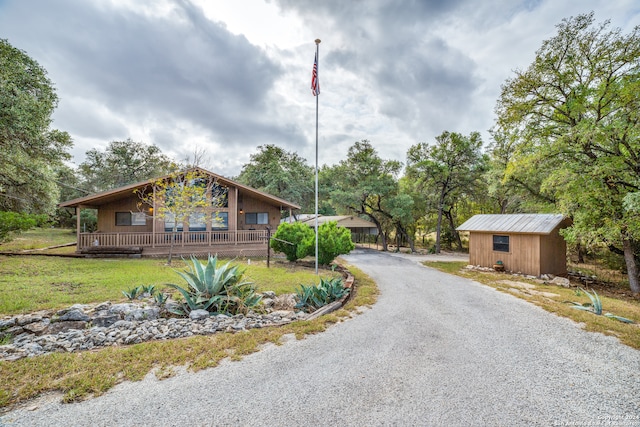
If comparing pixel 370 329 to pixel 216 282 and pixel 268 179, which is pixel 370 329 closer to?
pixel 216 282

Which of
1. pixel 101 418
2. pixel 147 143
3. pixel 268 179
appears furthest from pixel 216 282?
pixel 147 143

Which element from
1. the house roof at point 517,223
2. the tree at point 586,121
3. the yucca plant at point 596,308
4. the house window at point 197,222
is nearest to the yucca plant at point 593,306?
the yucca plant at point 596,308

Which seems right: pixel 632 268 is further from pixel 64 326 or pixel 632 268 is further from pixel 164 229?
pixel 164 229

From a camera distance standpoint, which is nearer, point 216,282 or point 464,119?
point 216,282

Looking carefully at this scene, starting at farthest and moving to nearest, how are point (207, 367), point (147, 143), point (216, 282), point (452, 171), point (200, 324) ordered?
point (147, 143) < point (452, 171) < point (216, 282) < point (200, 324) < point (207, 367)

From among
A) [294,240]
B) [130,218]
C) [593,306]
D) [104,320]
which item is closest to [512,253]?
[593,306]

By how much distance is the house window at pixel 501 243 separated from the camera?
1267cm

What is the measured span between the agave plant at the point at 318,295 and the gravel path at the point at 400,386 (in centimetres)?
139

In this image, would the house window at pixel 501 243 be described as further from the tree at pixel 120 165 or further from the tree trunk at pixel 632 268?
the tree at pixel 120 165

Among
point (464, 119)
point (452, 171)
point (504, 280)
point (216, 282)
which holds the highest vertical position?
point (464, 119)

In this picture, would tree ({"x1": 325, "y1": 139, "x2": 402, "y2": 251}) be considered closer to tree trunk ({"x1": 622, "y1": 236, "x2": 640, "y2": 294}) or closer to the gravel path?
tree trunk ({"x1": 622, "y1": 236, "x2": 640, "y2": 294})

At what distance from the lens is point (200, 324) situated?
472cm

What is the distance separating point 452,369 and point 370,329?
164 cm

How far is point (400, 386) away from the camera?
3.00 m
